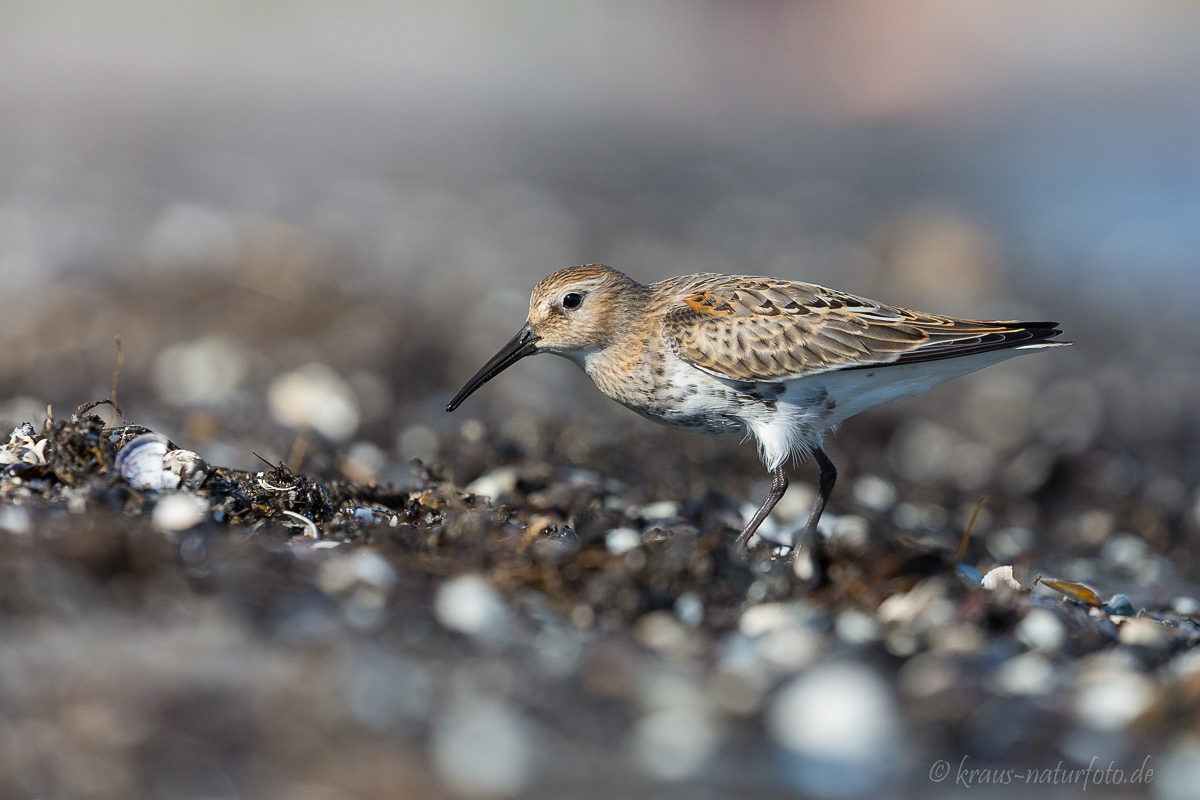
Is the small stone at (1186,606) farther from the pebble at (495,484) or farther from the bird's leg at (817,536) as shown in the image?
the pebble at (495,484)

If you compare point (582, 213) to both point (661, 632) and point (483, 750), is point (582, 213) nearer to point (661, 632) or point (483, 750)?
point (661, 632)

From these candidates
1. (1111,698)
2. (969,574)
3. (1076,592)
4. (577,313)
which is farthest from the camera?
(577,313)

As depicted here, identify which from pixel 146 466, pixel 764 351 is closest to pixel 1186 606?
pixel 764 351

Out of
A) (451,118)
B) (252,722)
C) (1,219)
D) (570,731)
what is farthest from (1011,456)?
(451,118)

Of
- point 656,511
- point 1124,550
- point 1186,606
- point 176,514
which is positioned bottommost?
point 1124,550

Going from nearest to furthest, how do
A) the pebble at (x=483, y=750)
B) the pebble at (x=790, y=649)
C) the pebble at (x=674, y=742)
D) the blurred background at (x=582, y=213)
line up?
the pebble at (x=483, y=750) → the pebble at (x=674, y=742) → the pebble at (x=790, y=649) → the blurred background at (x=582, y=213)

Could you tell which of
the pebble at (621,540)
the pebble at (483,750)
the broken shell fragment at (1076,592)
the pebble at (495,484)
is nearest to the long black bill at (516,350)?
the pebble at (495,484)
